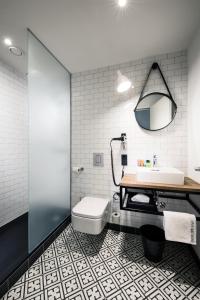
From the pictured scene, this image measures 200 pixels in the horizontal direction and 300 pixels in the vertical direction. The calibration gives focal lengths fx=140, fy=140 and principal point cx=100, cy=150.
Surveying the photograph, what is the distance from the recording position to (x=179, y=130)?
176cm

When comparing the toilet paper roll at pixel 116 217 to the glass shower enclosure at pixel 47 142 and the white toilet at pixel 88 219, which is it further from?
the glass shower enclosure at pixel 47 142

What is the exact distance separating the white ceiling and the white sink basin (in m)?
1.45

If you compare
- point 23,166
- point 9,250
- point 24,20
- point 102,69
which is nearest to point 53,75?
point 24,20

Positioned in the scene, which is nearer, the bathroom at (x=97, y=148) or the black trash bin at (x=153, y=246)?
the bathroom at (x=97, y=148)

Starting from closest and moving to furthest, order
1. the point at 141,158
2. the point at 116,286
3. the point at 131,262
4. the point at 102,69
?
the point at 116,286 → the point at 131,262 → the point at 141,158 → the point at 102,69

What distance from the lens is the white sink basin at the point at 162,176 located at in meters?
1.37

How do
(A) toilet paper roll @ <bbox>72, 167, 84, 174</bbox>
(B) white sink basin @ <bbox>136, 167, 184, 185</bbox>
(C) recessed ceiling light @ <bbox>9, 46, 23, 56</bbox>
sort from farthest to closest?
1. (A) toilet paper roll @ <bbox>72, 167, 84, 174</bbox>
2. (C) recessed ceiling light @ <bbox>9, 46, 23, 56</bbox>
3. (B) white sink basin @ <bbox>136, 167, 184, 185</bbox>

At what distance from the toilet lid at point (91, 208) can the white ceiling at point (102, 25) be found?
193 centimetres

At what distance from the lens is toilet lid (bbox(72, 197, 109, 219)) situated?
1.57 meters

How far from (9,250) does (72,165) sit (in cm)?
126

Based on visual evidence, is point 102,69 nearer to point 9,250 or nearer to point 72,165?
point 72,165

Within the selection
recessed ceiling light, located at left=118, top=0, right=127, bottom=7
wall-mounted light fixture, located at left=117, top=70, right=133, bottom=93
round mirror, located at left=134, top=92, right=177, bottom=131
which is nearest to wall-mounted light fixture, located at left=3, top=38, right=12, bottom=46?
recessed ceiling light, located at left=118, top=0, right=127, bottom=7

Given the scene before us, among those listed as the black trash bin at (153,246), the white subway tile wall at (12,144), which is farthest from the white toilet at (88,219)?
the white subway tile wall at (12,144)

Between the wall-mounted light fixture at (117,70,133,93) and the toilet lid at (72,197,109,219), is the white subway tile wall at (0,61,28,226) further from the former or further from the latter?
the wall-mounted light fixture at (117,70,133,93)
